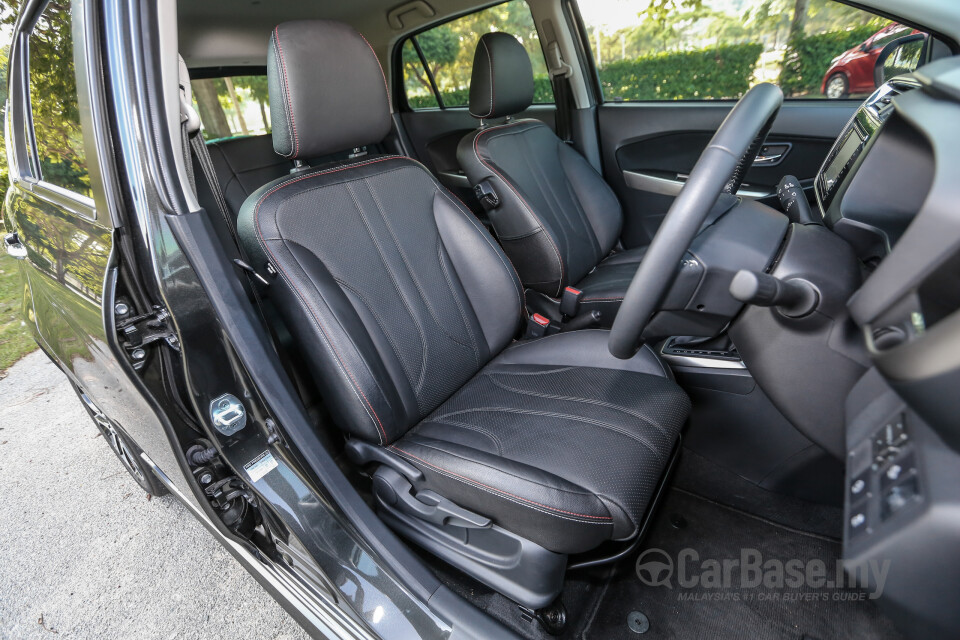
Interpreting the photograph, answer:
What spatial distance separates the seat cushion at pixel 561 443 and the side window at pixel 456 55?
1541 mm

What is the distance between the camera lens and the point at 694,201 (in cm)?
78

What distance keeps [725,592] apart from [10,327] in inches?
167

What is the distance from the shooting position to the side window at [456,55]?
99.7 inches

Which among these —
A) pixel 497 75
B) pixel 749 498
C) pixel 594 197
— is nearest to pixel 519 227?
pixel 594 197

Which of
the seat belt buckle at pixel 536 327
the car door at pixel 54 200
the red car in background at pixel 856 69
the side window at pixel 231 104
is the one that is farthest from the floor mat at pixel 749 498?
the side window at pixel 231 104

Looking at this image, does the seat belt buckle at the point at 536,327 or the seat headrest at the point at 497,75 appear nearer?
the seat belt buckle at the point at 536,327

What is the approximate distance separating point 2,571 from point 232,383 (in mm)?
1354

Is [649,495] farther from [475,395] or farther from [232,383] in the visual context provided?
[232,383]

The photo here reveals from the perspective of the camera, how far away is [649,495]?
1021 mm

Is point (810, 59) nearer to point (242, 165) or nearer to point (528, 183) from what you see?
point (528, 183)

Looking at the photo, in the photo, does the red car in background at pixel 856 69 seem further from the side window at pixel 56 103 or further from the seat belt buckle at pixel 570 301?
the side window at pixel 56 103

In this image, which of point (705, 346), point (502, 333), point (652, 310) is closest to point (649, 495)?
point (652, 310)

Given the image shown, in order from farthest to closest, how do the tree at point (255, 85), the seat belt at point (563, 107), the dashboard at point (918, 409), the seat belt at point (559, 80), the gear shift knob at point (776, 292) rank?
1. the seat belt at point (563, 107)
2. the seat belt at point (559, 80)
3. the tree at point (255, 85)
4. the gear shift knob at point (776, 292)
5. the dashboard at point (918, 409)

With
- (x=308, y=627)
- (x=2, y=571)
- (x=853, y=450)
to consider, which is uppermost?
(x=853, y=450)
